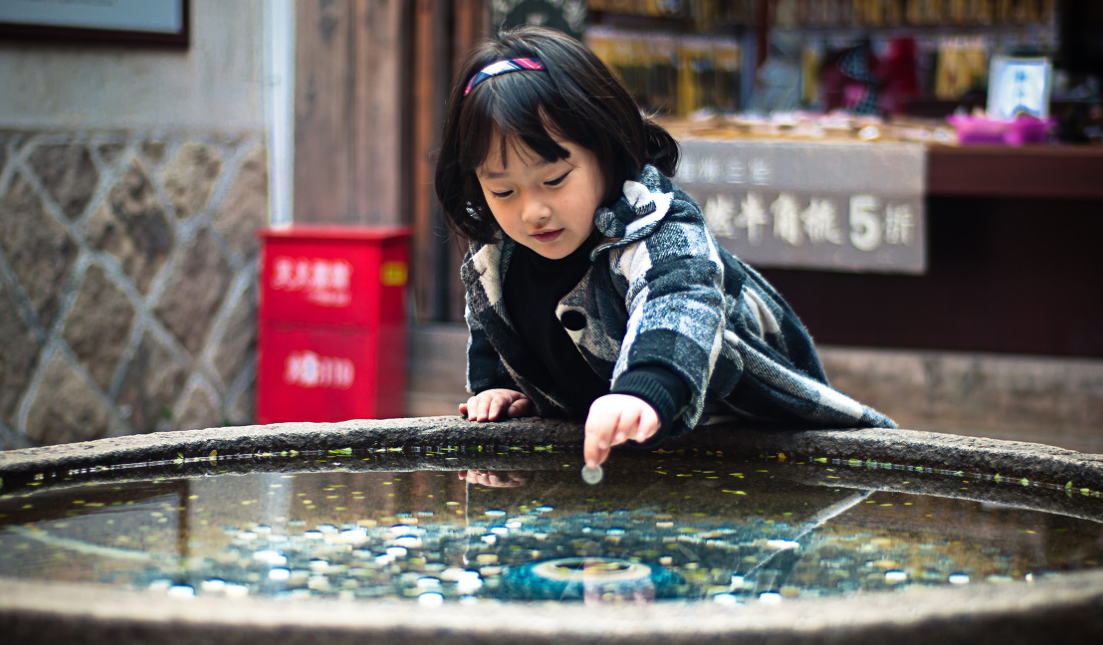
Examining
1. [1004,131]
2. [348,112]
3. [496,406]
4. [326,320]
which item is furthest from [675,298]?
[348,112]

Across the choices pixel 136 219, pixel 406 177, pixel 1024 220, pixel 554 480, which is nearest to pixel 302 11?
pixel 406 177

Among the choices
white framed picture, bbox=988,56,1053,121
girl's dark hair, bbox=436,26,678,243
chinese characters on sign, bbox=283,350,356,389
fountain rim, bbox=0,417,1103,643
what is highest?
white framed picture, bbox=988,56,1053,121

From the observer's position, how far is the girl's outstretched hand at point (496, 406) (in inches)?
77.5

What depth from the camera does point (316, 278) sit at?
15.2 feet

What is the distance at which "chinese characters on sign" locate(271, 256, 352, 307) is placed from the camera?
15.1 ft

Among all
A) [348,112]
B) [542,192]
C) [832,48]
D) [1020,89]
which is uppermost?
[832,48]

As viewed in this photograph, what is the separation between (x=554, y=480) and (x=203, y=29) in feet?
12.0

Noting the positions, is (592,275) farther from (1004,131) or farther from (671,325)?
(1004,131)

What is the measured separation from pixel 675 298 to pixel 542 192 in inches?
10.5

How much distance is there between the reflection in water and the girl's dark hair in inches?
19.6

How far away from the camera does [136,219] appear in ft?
15.2

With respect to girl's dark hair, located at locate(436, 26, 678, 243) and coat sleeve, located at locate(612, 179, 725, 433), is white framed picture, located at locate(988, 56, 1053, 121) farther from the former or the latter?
coat sleeve, located at locate(612, 179, 725, 433)

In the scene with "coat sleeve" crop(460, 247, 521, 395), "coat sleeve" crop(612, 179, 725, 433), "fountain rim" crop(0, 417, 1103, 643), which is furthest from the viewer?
"coat sleeve" crop(460, 247, 521, 395)

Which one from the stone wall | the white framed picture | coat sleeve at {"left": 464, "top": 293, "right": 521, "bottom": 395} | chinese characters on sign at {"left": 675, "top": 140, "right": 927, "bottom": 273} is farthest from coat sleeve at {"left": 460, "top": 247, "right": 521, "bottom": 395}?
the white framed picture
